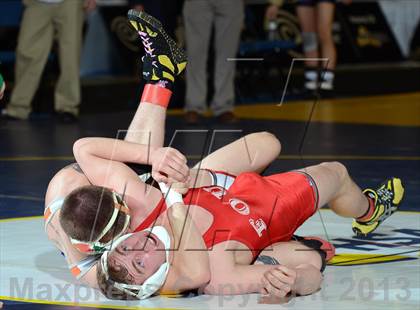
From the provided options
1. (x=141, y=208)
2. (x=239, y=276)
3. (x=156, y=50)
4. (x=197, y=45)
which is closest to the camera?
(x=239, y=276)

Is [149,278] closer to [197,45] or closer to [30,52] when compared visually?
[197,45]

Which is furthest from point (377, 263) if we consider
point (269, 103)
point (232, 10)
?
point (269, 103)

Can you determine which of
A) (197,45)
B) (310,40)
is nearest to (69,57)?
(197,45)

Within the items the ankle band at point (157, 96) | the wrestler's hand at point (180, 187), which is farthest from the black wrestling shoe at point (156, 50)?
the wrestler's hand at point (180, 187)

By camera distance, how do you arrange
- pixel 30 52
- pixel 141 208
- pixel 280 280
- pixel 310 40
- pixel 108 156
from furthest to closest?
1. pixel 310 40
2. pixel 30 52
3. pixel 108 156
4. pixel 141 208
5. pixel 280 280

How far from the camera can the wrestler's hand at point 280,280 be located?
4570 millimetres

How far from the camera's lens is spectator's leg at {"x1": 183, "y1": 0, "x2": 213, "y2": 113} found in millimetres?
10641

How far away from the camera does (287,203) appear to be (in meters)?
5.19

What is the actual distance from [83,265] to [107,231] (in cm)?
32

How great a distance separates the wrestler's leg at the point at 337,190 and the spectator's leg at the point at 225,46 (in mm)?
5130

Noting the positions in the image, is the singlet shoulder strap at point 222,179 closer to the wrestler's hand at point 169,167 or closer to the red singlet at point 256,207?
the red singlet at point 256,207

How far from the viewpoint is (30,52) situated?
11078mm

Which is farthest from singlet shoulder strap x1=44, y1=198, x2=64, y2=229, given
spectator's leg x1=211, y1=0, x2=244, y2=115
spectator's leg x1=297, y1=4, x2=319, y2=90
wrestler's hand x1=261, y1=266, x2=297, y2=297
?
spectator's leg x1=297, y1=4, x2=319, y2=90

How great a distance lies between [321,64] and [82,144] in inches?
324
